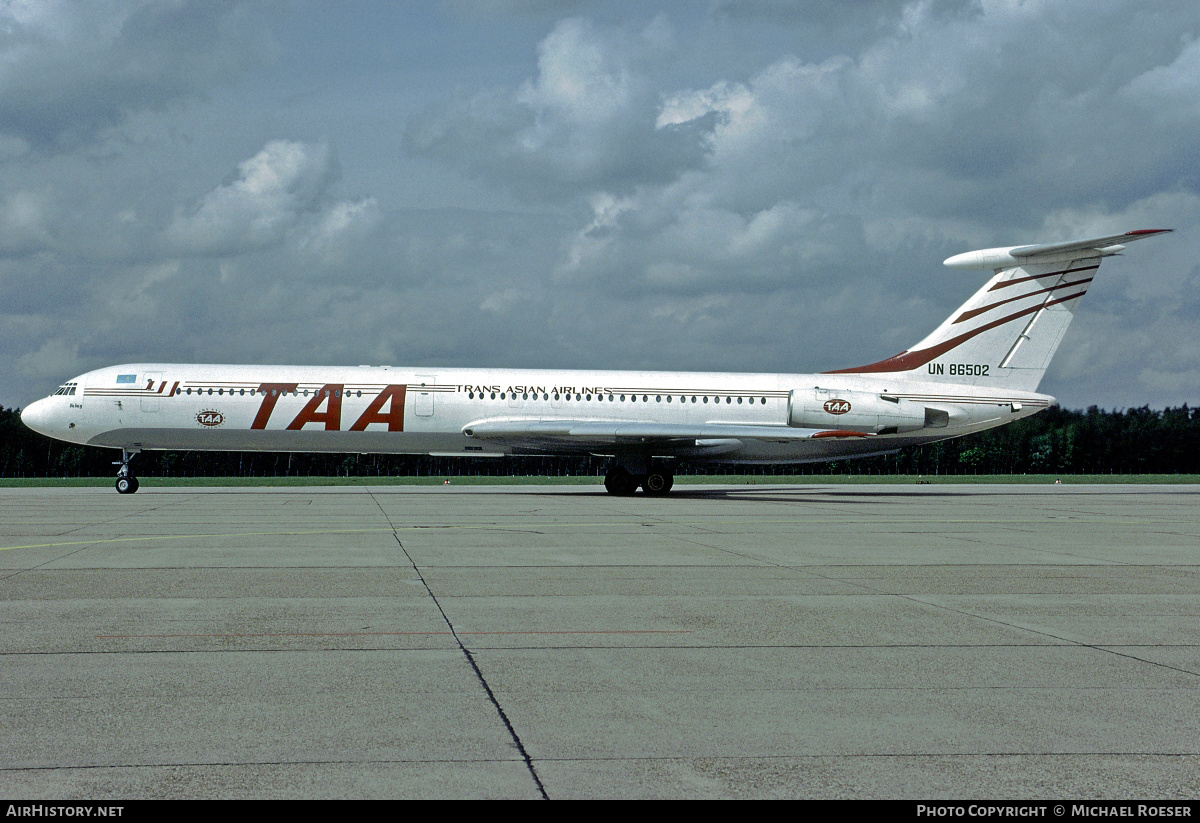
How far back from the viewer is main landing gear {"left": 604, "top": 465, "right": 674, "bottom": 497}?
3334cm

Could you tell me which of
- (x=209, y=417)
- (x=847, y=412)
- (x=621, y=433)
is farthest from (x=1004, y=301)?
(x=209, y=417)

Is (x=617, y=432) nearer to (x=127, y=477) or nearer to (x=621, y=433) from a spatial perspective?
(x=621, y=433)

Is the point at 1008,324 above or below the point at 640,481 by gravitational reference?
above

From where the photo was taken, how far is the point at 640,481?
110 ft

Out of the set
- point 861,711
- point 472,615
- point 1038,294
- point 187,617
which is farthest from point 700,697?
point 1038,294

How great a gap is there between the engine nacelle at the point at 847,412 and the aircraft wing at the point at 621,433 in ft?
1.87

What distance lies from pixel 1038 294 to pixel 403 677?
32.4m

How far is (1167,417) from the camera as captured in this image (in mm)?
110188

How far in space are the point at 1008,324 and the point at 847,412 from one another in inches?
248

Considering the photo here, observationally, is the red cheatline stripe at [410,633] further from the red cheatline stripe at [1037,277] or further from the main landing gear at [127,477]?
the red cheatline stripe at [1037,277]

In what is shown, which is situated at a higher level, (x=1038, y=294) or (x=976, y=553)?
(x=1038, y=294)

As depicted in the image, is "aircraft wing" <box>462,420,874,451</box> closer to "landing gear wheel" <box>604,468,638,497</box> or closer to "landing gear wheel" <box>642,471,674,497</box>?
"landing gear wheel" <box>642,471,674,497</box>
